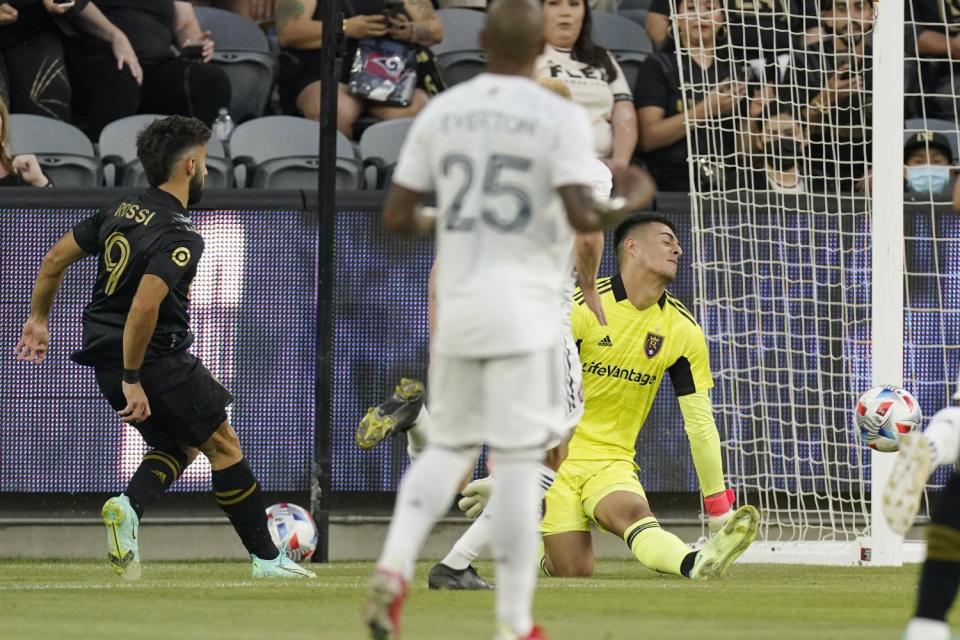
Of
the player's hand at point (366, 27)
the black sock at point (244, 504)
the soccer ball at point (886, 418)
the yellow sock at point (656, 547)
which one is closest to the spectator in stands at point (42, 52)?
the player's hand at point (366, 27)

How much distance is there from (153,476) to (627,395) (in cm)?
245

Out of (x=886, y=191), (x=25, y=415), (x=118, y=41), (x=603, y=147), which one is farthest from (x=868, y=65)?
(x=25, y=415)

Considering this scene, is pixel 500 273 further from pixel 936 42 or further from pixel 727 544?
pixel 936 42

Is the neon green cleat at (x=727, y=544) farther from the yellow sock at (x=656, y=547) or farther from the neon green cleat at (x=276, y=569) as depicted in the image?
the neon green cleat at (x=276, y=569)

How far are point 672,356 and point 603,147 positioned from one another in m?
3.14

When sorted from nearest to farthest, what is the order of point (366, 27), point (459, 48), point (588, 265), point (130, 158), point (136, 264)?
point (588, 265), point (136, 264), point (130, 158), point (366, 27), point (459, 48)

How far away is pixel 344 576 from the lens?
872 centimetres

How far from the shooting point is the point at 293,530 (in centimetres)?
961

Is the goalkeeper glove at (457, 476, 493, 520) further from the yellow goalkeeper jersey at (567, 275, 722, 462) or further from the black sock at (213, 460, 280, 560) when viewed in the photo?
the black sock at (213, 460, 280, 560)

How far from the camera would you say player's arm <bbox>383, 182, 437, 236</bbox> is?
17.2ft

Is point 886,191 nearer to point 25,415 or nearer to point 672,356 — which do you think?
point 672,356

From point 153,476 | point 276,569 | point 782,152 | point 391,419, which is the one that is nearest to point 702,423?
point 391,419

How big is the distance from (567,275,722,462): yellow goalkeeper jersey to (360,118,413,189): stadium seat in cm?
281

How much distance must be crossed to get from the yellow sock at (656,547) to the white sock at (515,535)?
3602 mm
